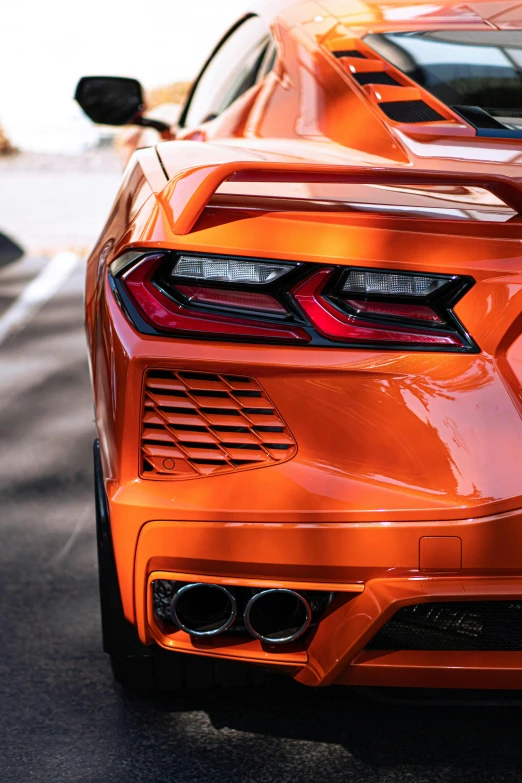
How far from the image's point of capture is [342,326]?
182 cm

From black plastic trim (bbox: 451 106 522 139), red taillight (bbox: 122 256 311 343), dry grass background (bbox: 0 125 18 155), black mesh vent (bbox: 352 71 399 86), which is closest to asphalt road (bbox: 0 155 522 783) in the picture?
red taillight (bbox: 122 256 311 343)

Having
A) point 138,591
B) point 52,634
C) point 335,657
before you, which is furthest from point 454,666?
point 52,634

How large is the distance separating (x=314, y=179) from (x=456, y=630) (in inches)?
33.2

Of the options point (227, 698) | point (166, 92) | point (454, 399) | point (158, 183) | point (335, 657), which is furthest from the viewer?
point (166, 92)

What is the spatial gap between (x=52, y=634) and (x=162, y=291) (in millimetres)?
1327

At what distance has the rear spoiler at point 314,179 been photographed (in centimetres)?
177

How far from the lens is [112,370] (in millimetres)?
1971

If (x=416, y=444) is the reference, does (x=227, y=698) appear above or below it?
below

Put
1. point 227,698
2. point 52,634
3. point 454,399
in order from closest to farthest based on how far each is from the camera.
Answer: point 454,399
point 227,698
point 52,634

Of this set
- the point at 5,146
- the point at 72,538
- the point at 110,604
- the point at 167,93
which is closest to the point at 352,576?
the point at 110,604

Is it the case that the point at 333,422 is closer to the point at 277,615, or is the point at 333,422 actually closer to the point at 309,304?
the point at 309,304

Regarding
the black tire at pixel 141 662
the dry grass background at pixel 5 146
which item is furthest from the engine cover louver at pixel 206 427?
the dry grass background at pixel 5 146

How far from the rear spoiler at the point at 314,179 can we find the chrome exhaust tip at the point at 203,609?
0.65 metres

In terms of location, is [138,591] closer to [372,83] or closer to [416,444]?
[416,444]
